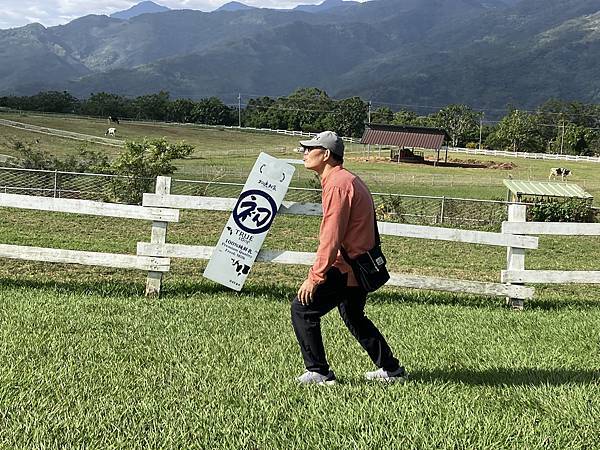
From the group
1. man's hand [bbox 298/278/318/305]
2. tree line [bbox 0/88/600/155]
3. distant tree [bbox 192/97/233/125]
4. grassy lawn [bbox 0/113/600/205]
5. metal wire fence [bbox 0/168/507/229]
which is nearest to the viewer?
man's hand [bbox 298/278/318/305]

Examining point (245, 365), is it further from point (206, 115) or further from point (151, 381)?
point (206, 115)

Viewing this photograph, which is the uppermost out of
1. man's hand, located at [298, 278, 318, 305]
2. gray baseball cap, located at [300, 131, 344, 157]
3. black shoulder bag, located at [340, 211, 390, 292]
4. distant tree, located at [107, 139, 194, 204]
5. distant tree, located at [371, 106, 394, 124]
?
distant tree, located at [371, 106, 394, 124]

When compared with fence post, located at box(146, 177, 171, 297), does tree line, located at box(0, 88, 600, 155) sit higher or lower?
higher

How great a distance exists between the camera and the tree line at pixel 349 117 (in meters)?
103

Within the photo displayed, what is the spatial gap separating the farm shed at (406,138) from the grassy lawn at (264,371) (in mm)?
63030

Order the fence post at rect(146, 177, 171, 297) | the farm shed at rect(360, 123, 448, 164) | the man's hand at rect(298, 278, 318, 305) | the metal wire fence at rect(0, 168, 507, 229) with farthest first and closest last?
1. the farm shed at rect(360, 123, 448, 164)
2. the metal wire fence at rect(0, 168, 507, 229)
3. the fence post at rect(146, 177, 171, 297)
4. the man's hand at rect(298, 278, 318, 305)

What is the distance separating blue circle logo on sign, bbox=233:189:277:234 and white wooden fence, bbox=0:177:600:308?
219mm

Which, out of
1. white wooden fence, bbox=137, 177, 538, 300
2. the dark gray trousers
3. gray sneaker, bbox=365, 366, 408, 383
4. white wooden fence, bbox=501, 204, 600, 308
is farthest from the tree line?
the dark gray trousers

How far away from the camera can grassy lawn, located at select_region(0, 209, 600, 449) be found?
4047 millimetres

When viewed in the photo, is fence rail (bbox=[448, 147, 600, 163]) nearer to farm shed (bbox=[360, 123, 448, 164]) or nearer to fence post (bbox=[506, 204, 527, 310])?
farm shed (bbox=[360, 123, 448, 164])

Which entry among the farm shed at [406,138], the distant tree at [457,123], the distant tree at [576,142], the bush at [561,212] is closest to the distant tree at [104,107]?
the distant tree at [457,123]

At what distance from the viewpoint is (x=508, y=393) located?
4.89m

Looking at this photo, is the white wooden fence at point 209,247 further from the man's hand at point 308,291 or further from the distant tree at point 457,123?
the distant tree at point 457,123

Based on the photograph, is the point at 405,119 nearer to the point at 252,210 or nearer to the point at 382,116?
the point at 382,116
